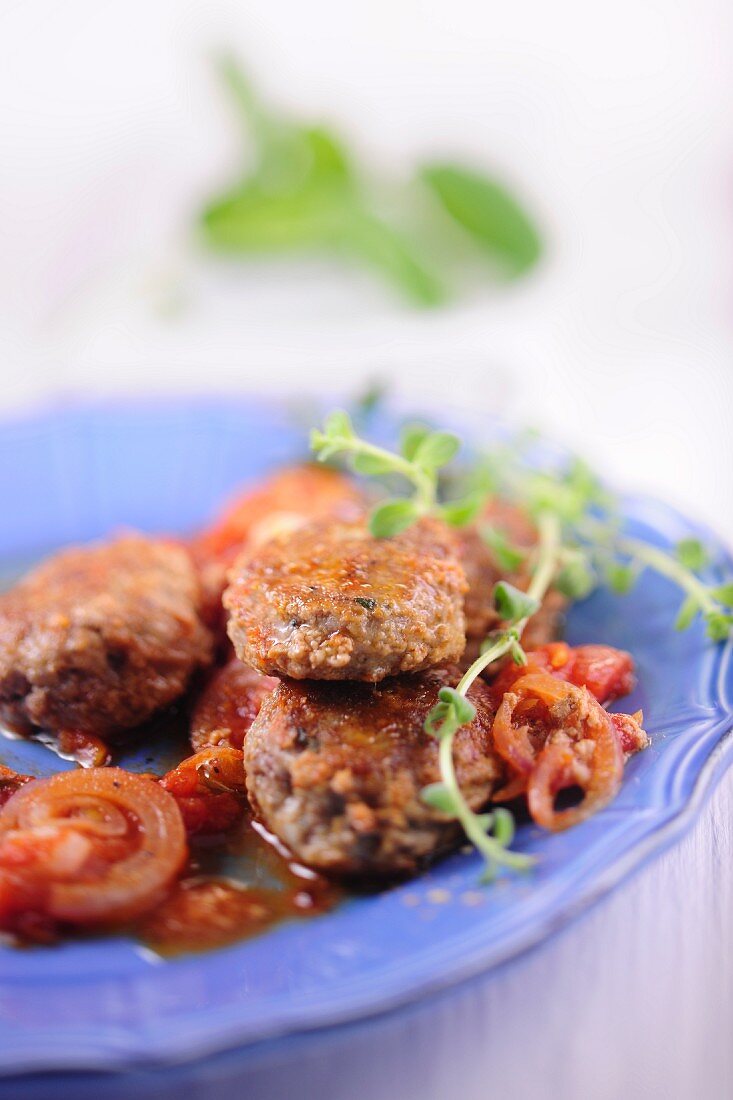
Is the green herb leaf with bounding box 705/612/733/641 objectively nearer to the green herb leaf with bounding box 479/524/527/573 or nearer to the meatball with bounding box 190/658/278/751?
the green herb leaf with bounding box 479/524/527/573

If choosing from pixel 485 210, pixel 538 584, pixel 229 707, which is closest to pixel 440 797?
pixel 229 707

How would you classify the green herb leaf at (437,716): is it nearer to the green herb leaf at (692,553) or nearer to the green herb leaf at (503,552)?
the green herb leaf at (503,552)

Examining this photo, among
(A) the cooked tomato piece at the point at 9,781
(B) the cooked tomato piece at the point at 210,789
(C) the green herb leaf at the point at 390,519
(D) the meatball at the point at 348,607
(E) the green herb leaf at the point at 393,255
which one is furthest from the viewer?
(E) the green herb leaf at the point at 393,255

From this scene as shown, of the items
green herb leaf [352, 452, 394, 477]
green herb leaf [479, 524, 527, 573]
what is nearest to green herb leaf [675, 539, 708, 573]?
green herb leaf [479, 524, 527, 573]

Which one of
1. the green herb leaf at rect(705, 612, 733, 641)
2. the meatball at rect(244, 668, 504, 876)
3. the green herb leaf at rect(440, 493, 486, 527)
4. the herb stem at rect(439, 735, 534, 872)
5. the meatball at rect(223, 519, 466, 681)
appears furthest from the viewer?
the green herb leaf at rect(440, 493, 486, 527)

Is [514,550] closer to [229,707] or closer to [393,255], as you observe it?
[229,707]

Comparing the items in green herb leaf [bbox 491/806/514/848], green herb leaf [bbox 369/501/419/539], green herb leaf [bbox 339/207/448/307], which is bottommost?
green herb leaf [bbox 491/806/514/848]

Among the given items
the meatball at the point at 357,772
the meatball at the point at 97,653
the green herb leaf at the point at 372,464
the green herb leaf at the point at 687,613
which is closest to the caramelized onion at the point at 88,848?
the meatball at the point at 357,772
